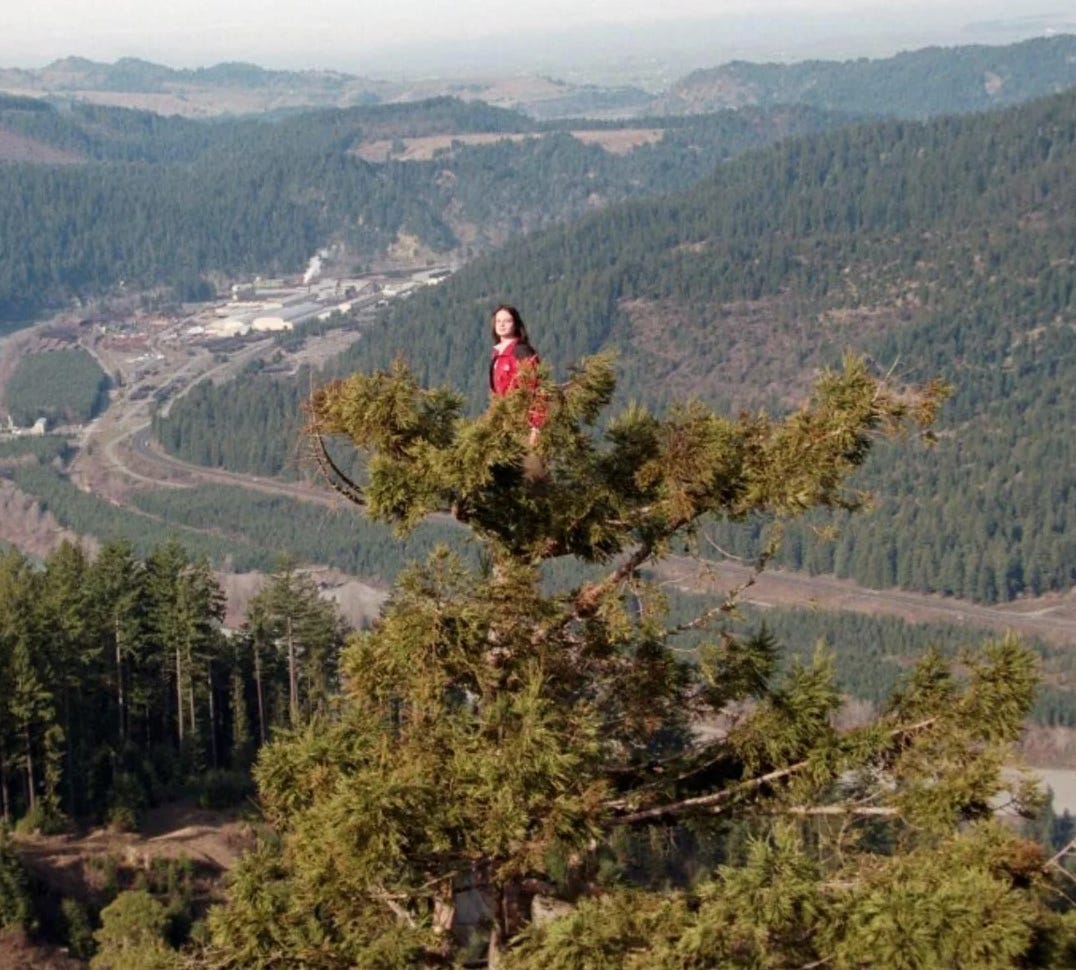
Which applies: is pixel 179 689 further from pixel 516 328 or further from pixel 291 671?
pixel 516 328

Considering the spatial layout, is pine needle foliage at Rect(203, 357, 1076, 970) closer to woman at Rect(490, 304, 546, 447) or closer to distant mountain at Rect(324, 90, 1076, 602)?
woman at Rect(490, 304, 546, 447)

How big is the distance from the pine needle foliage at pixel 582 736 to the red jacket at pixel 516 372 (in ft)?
0.23

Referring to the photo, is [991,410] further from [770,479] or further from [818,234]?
[770,479]

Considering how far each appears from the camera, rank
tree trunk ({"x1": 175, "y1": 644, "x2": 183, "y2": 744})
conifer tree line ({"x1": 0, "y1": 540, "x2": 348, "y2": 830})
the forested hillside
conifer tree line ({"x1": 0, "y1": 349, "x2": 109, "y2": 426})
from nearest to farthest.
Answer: conifer tree line ({"x1": 0, "y1": 540, "x2": 348, "y2": 830}) < tree trunk ({"x1": 175, "y1": 644, "x2": 183, "y2": 744}) < the forested hillside < conifer tree line ({"x1": 0, "y1": 349, "x2": 109, "y2": 426})

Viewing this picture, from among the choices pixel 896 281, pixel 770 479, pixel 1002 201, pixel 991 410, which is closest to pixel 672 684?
pixel 770 479

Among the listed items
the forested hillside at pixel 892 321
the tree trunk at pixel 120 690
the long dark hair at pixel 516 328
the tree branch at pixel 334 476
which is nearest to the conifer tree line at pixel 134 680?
the tree trunk at pixel 120 690

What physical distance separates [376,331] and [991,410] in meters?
64.1

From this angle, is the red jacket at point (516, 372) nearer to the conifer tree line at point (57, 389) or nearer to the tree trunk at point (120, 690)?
the tree trunk at point (120, 690)

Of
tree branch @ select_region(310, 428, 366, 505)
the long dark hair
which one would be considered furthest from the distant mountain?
tree branch @ select_region(310, 428, 366, 505)

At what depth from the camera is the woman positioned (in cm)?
1066

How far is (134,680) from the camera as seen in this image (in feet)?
148

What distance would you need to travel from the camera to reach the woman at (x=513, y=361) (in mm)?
10664

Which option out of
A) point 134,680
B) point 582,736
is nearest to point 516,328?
point 582,736

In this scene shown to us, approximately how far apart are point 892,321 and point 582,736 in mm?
151203
